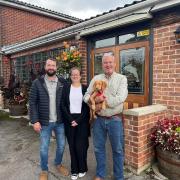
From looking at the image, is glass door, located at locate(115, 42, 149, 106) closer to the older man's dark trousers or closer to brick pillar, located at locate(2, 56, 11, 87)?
the older man's dark trousers

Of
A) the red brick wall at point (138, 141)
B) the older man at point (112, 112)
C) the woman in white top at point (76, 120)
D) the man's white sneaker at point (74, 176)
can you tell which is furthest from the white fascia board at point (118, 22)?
the man's white sneaker at point (74, 176)

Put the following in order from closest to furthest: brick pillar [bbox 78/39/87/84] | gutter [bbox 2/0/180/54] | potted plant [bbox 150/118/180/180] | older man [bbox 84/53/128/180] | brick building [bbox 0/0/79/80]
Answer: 1. older man [bbox 84/53/128/180]
2. potted plant [bbox 150/118/180/180]
3. gutter [bbox 2/0/180/54]
4. brick pillar [bbox 78/39/87/84]
5. brick building [bbox 0/0/79/80]

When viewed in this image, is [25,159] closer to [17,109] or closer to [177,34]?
[177,34]

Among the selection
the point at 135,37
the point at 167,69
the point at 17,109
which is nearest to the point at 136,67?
the point at 135,37

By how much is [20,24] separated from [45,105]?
9732 mm

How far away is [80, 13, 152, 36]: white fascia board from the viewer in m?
3.92

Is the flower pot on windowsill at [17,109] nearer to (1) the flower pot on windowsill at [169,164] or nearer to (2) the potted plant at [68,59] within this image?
(2) the potted plant at [68,59]

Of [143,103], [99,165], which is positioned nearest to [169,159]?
[99,165]

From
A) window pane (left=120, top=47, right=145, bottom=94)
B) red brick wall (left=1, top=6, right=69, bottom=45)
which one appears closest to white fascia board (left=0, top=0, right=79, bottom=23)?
red brick wall (left=1, top=6, right=69, bottom=45)

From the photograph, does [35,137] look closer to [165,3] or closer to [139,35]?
[139,35]

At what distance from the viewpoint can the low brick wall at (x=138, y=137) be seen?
335 centimetres

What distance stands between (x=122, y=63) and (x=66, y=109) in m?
2.12

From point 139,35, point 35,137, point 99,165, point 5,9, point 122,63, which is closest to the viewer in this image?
point 99,165

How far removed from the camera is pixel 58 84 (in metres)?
3.28
